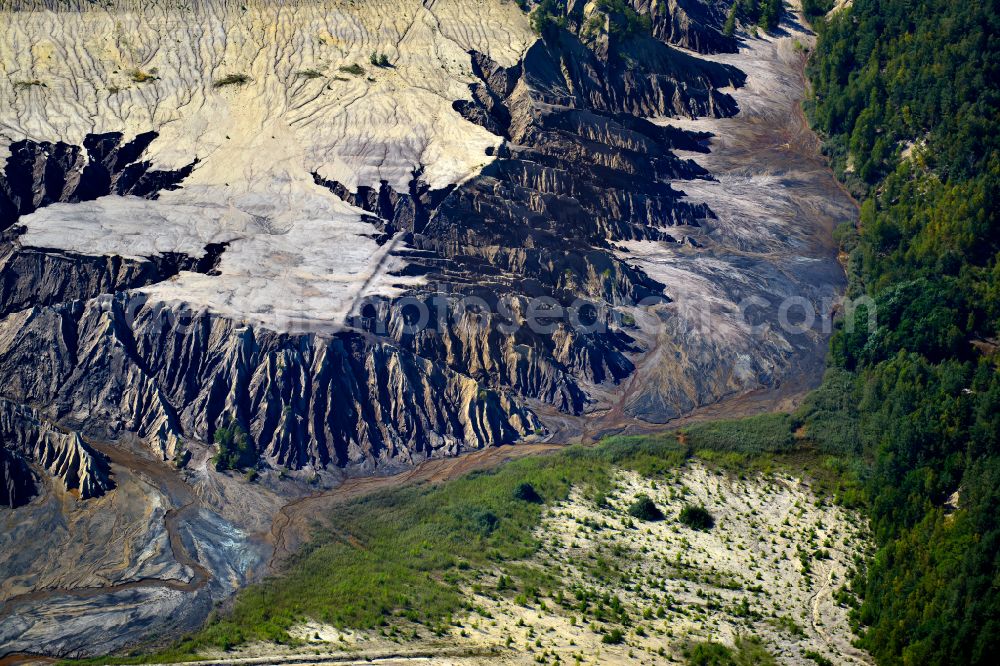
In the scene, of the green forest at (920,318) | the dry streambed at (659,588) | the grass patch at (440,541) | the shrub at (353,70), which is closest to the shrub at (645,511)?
the dry streambed at (659,588)

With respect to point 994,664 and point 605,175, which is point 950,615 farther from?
point 605,175

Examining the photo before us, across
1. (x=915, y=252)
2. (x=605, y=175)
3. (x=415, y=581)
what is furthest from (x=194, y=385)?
(x=915, y=252)

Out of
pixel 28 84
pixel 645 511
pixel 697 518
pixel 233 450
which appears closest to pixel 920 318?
pixel 697 518

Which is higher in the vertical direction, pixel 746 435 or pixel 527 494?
pixel 746 435

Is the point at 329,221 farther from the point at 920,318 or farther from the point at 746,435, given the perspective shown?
the point at 920,318

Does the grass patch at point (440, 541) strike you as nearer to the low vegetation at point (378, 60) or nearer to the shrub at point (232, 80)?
the low vegetation at point (378, 60)

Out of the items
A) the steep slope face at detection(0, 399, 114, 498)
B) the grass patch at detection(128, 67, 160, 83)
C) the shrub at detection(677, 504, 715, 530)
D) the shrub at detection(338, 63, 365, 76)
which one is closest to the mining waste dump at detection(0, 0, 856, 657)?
the steep slope face at detection(0, 399, 114, 498)

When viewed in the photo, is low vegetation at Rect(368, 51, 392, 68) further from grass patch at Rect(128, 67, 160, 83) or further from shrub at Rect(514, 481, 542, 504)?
shrub at Rect(514, 481, 542, 504)
